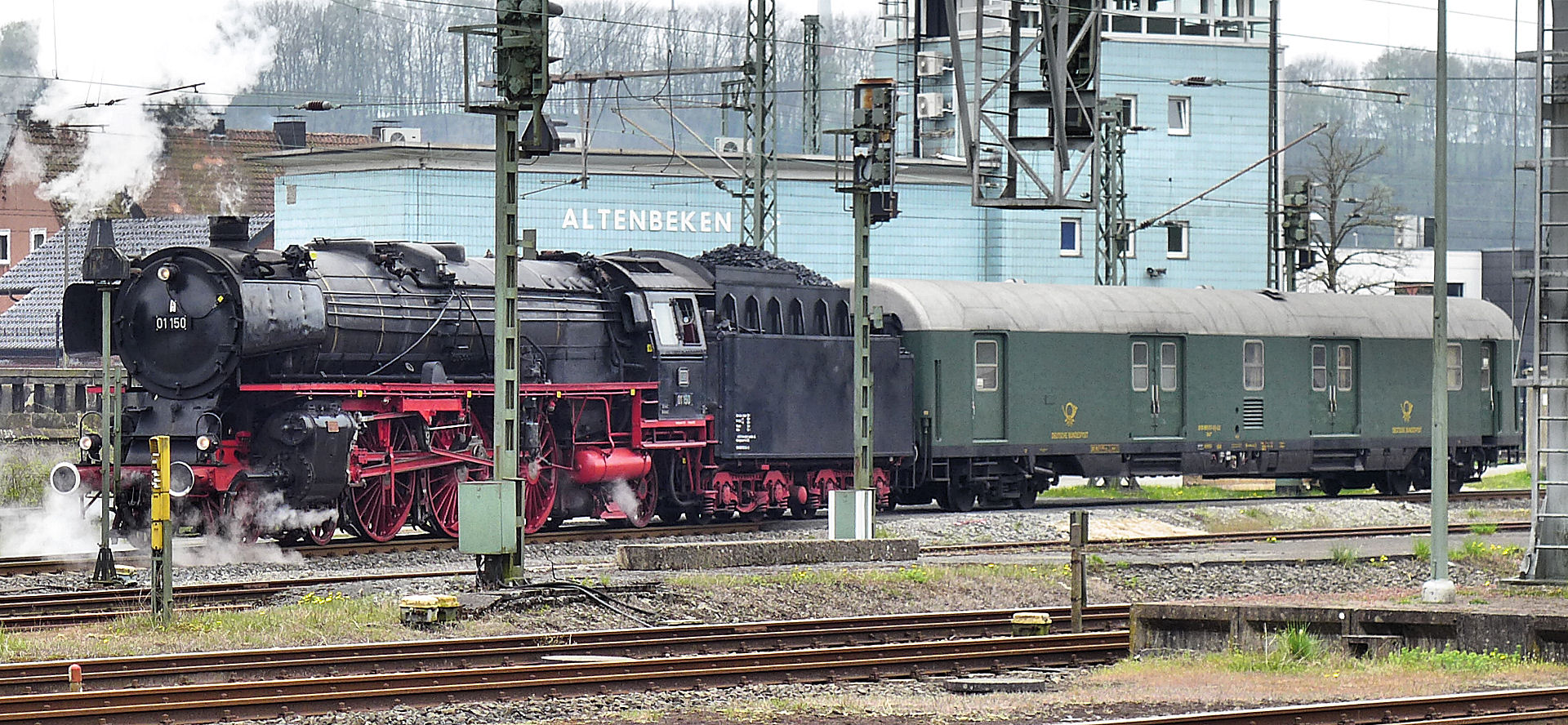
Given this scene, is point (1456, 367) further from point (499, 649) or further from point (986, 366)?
point (499, 649)

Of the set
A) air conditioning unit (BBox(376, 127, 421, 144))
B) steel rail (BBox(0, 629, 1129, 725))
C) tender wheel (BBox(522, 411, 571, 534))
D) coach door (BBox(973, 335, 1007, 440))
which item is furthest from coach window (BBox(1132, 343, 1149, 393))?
air conditioning unit (BBox(376, 127, 421, 144))

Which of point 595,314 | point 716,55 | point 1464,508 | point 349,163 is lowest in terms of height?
point 1464,508

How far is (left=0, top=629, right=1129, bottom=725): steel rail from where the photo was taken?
11641 mm

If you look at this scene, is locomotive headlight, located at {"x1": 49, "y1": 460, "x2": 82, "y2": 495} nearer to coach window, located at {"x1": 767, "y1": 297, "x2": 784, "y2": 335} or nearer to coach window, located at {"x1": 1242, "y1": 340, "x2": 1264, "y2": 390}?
coach window, located at {"x1": 767, "y1": 297, "x2": 784, "y2": 335}

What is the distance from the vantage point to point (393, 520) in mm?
23906

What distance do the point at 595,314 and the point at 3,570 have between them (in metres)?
8.50

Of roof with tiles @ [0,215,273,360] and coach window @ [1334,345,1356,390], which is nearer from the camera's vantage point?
coach window @ [1334,345,1356,390]

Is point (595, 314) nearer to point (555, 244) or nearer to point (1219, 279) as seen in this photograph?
point (555, 244)

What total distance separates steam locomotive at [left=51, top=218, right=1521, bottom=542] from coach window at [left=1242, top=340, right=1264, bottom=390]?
0.16 ft

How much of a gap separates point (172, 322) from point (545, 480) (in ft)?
17.4

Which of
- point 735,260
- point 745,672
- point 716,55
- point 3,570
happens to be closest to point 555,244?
point 735,260

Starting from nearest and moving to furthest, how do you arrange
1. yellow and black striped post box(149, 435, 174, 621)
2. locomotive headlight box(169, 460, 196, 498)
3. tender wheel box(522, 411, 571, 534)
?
yellow and black striped post box(149, 435, 174, 621)
locomotive headlight box(169, 460, 196, 498)
tender wheel box(522, 411, 571, 534)

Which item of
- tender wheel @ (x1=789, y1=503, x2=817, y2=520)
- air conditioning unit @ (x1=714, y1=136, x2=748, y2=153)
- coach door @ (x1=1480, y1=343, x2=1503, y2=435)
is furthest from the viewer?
air conditioning unit @ (x1=714, y1=136, x2=748, y2=153)

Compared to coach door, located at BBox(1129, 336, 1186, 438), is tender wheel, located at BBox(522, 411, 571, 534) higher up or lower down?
lower down
